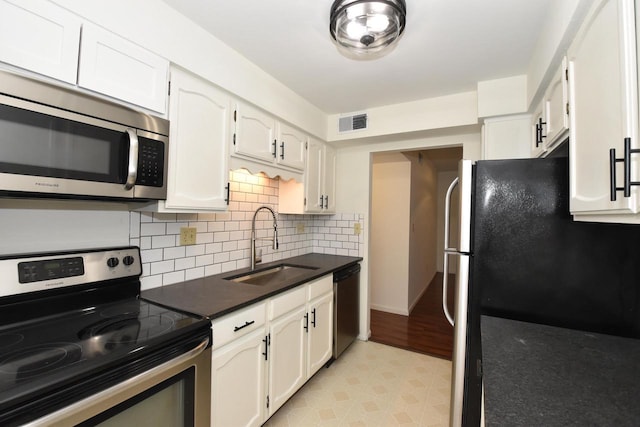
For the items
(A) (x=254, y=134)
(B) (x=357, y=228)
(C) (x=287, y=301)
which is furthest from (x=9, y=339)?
(B) (x=357, y=228)

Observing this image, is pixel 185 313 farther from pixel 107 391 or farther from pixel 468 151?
pixel 468 151

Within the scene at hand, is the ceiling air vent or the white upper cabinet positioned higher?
the ceiling air vent

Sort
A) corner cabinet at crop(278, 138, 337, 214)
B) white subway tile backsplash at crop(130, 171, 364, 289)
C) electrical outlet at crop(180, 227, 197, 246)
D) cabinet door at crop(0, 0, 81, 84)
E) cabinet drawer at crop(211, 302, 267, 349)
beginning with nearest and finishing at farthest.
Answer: cabinet door at crop(0, 0, 81, 84) < cabinet drawer at crop(211, 302, 267, 349) < white subway tile backsplash at crop(130, 171, 364, 289) < electrical outlet at crop(180, 227, 197, 246) < corner cabinet at crop(278, 138, 337, 214)

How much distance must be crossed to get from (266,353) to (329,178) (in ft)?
6.23

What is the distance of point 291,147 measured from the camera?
7.93ft

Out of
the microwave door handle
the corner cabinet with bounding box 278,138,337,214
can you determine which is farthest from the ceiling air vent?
the microwave door handle

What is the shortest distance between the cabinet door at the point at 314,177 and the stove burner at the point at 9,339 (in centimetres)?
197

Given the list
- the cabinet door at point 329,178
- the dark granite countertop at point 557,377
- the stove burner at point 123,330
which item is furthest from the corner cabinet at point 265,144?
the dark granite countertop at point 557,377

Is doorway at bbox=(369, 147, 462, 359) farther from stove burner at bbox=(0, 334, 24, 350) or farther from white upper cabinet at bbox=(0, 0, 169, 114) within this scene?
stove burner at bbox=(0, 334, 24, 350)

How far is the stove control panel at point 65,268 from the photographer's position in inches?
43.1

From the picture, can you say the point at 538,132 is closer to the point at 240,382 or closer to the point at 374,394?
the point at 374,394

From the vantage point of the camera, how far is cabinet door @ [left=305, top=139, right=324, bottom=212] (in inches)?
105

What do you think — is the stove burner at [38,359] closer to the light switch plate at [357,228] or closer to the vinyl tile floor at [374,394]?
the vinyl tile floor at [374,394]

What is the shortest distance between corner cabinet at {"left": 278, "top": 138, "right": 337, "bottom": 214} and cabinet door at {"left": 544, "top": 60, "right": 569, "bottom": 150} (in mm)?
1757
